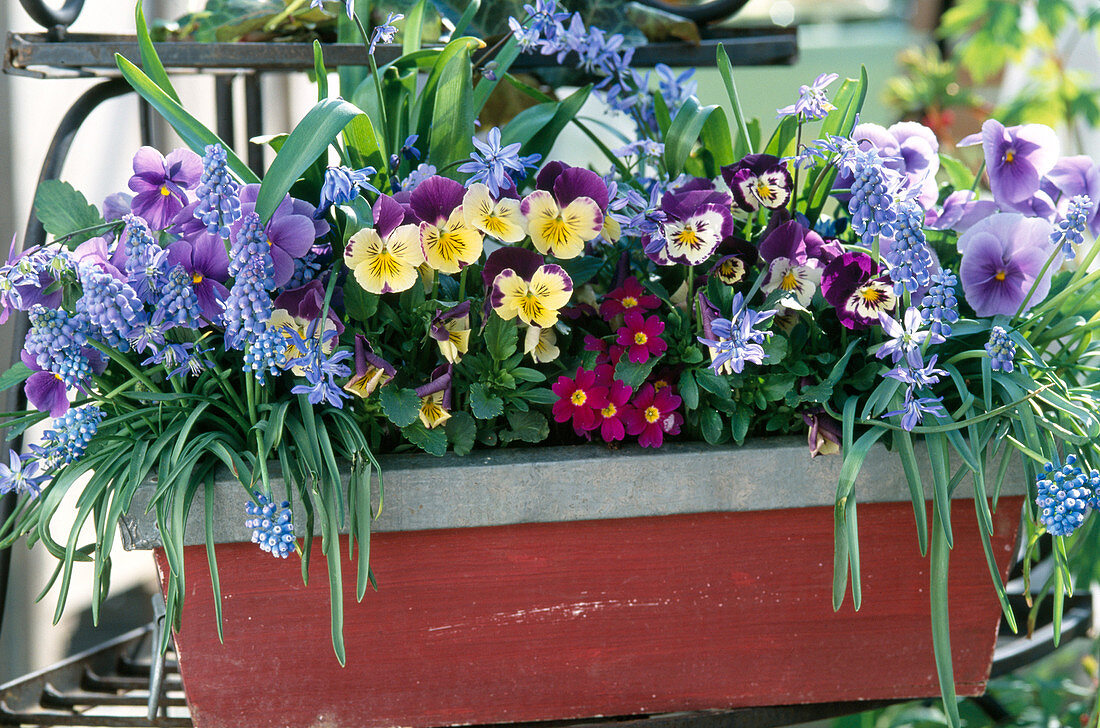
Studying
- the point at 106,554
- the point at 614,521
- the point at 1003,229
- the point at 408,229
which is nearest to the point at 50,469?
the point at 106,554

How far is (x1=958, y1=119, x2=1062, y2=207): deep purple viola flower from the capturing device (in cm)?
78

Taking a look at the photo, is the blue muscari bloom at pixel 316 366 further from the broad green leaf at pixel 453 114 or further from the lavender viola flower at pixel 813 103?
the lavender viola flower at pixel 813 103

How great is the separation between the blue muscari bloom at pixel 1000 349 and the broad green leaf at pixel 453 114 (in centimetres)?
46

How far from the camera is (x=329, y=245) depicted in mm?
739

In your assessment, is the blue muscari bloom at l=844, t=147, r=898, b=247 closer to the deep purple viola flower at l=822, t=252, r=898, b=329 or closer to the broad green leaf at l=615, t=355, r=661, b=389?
the deep purple viola flower at l=822, t=252, r=898, b=329

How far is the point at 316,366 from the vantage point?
66cm

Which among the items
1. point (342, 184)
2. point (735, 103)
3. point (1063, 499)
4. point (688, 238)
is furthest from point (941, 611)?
point (342, 184)

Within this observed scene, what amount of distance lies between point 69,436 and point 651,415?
46 cm

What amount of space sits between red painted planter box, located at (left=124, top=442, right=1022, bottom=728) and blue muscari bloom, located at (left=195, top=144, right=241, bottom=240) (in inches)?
10.6

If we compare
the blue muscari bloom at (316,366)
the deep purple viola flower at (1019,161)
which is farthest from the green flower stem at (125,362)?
the deep purple viola flower at (1019,161)

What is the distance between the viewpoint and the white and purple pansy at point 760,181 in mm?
738

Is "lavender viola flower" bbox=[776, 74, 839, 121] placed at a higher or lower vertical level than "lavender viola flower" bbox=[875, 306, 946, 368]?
higher

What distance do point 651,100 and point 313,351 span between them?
0.52 metres

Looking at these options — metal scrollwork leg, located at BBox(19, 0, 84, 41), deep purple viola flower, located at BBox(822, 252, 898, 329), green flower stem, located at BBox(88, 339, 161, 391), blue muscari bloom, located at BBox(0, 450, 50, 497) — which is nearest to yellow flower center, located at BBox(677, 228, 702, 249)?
deep purple viola flower, located at BBox(822, 252, 898, 329)
